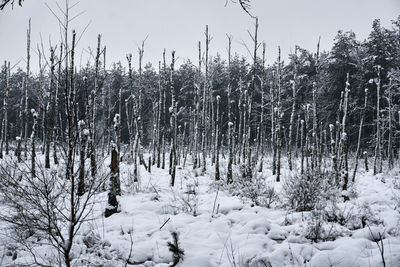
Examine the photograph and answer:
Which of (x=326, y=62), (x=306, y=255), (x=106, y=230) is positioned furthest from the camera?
(x=326, y=62)

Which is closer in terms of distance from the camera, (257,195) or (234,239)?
(234,239)

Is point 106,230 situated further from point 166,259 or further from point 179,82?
point 179,82

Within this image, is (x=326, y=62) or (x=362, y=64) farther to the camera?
(x=326, y=62)

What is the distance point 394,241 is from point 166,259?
3540 millimetres

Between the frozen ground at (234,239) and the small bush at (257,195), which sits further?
the small bush at (257,195)

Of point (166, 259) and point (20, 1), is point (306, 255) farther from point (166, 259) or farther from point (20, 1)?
point (20, 1)

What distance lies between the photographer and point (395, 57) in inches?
901

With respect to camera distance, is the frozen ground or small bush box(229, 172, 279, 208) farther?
small bush box(229, 172, 279, 208)

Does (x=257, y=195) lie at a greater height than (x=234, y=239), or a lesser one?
greater

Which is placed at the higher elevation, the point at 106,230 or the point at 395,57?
the point at 395,57

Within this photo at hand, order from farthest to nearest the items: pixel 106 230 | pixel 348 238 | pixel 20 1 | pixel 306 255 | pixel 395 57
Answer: pixel 395 57 → pixel 106 230 → pixel 348 238 → pixel 306 255 → pixel 20 1

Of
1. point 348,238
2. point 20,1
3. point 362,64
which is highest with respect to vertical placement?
point 362,64

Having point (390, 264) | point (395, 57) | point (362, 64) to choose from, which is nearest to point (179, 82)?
point (362, 64)

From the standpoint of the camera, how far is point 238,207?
19.3ft
